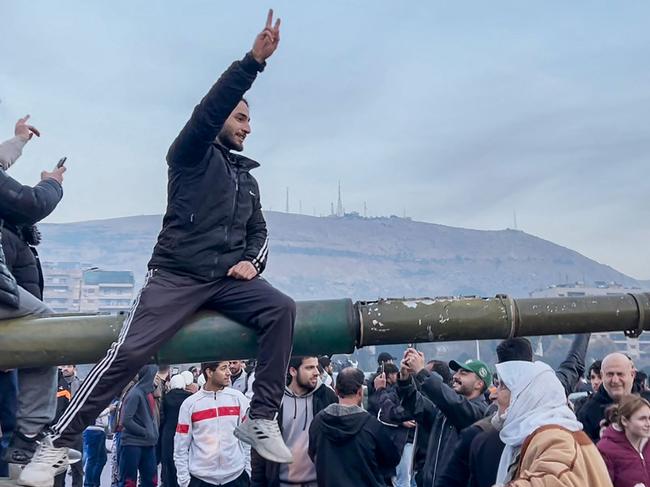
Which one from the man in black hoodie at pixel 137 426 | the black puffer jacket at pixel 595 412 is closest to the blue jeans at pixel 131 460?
the man in black hoodie at pixel 137 426

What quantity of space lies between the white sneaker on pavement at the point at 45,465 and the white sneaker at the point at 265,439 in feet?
2.71

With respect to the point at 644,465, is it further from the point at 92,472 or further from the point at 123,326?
the point at 92,472

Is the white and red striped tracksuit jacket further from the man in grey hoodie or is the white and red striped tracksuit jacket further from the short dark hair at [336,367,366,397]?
the short dark hair at [336,367,366,397]

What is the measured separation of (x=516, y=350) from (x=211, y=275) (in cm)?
265

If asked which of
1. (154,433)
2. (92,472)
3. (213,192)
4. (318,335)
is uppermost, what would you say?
(213,192)

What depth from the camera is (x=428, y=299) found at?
3766mm

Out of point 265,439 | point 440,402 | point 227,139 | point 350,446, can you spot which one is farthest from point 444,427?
point 227,139

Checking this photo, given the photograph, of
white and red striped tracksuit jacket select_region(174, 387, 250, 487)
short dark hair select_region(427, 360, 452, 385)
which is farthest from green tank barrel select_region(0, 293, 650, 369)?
short dark hair select_region(427, 360, 452, 385)

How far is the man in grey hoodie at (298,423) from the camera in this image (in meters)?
6.66

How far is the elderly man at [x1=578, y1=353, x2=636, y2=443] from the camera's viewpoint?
6523mm

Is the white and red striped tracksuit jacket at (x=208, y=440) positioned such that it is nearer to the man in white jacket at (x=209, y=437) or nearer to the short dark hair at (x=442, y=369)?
the man in white jacket at (x=209, y=437)

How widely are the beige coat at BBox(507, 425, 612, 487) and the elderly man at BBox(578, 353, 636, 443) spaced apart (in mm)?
2960

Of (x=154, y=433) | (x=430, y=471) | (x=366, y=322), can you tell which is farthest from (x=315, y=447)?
(x=154, y=433)

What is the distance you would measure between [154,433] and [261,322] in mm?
7347
